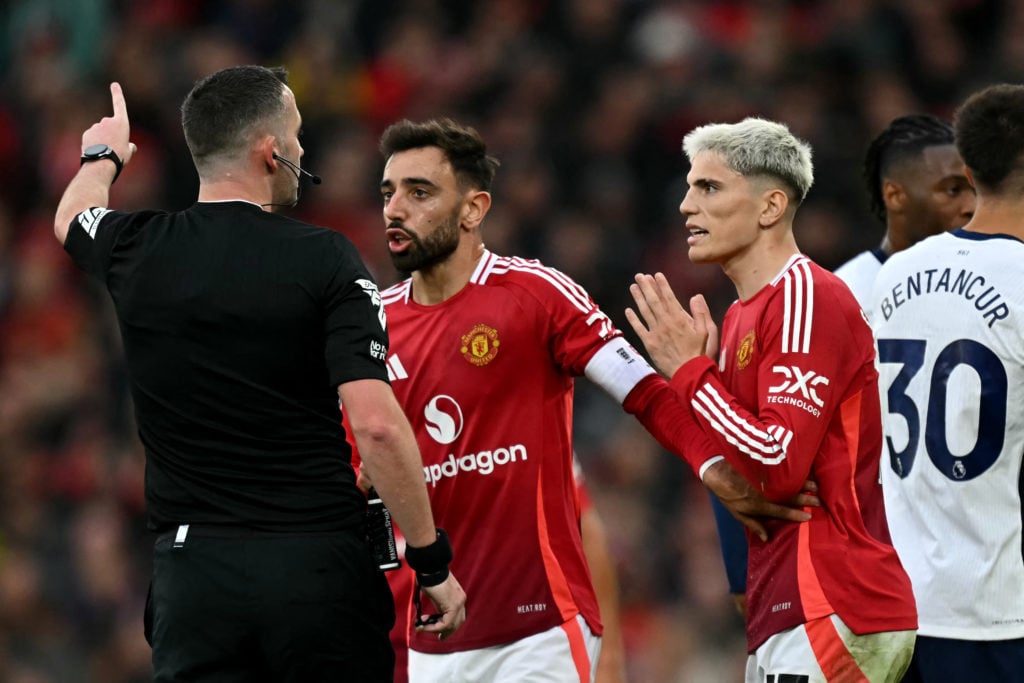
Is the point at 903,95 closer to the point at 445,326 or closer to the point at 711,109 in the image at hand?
the point at 711,109

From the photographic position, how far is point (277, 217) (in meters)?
5.18

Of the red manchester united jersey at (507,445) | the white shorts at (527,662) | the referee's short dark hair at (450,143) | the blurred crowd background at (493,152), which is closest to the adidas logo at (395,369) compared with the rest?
the red manchester united jersey at (507,445)

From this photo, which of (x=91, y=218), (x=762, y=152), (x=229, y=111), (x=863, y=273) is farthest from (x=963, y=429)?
(x=91, y=218)

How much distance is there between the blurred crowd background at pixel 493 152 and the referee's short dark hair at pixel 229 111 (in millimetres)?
6231

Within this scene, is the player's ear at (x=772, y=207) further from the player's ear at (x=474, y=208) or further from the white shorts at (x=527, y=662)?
the white shorts at (x=527, y=662)

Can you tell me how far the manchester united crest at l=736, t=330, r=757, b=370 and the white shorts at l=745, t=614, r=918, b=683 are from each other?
0.88m

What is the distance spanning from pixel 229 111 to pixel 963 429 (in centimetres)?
270

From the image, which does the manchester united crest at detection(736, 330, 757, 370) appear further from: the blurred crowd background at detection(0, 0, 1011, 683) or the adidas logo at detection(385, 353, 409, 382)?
the blurred crowd background at detection(0, 0, 1011, 683)

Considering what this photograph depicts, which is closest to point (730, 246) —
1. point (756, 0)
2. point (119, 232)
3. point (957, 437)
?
point (957, 437)

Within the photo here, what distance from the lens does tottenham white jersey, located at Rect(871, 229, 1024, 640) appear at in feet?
18.1

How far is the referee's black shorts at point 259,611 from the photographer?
493cm

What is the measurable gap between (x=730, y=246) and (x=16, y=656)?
24.3 ft

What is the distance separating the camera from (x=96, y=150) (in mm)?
5727

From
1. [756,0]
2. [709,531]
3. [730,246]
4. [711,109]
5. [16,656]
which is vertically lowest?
[16,656]
